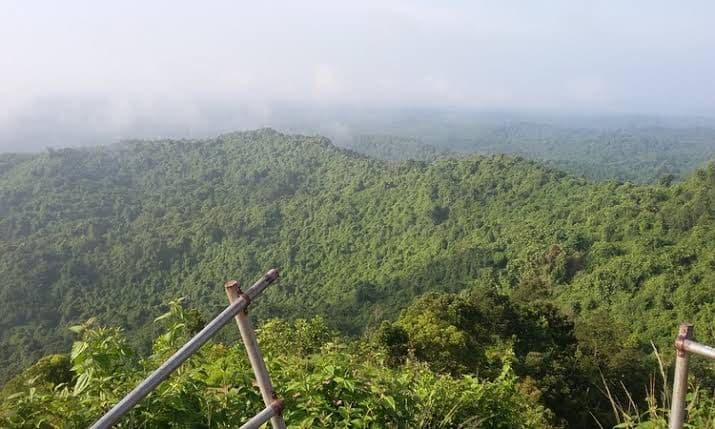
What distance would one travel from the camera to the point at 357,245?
47375 millimetres

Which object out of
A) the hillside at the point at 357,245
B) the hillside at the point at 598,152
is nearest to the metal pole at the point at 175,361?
the hillside at the point at 357,245

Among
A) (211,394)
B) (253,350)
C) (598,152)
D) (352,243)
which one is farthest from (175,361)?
(598,152)

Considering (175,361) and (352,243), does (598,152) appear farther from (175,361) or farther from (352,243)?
(175,361)

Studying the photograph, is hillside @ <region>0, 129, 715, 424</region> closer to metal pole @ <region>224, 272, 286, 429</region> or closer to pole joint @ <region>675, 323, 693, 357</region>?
pole joint @ <region>675, 323, 693, 357</region>

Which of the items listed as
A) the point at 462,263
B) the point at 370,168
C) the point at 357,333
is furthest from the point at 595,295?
the point at 370,168

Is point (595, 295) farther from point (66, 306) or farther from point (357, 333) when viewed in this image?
point (66, 306)

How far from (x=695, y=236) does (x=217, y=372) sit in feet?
106

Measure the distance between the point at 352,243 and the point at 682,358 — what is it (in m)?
46.6

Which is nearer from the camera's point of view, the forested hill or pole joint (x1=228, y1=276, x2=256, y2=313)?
pole joint (x1=228, y1=276, x2=256, y2=313)

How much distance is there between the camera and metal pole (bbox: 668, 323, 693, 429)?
54.0 inches

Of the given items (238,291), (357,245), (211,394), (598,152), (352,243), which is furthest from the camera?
(598,152)

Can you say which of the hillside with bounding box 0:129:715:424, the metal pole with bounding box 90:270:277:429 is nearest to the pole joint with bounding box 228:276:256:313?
the metal pole with bounding box 90:270:277:429

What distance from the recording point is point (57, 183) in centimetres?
8062

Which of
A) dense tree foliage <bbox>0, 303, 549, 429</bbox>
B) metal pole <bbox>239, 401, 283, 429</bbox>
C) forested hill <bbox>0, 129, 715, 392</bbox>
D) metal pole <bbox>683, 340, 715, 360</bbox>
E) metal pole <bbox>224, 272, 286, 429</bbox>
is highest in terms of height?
metal pole <bbox>683, 340, 715, 360</bbox>
